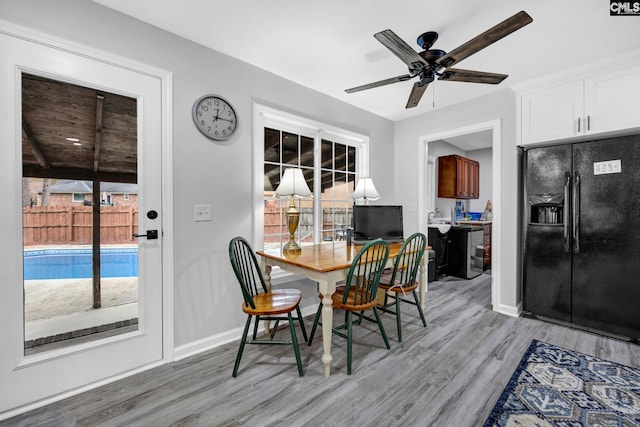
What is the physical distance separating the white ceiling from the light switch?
4.26 ft

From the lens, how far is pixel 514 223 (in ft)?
9.75

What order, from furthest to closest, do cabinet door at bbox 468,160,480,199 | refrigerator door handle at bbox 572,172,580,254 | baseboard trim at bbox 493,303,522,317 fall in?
1. cabinet door at bbox 468,160,480,199
2. baseboard trim at bbox 493,303,522,317
3. refrigerator door handle at bbox 572,172,580,254

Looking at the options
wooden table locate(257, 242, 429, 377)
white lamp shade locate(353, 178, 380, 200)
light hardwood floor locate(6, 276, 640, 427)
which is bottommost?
light hardwood floor locate(6, 276, 640, 427)

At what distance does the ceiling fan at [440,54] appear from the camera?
1.50 metres

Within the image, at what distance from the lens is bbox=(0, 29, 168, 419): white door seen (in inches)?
60.9

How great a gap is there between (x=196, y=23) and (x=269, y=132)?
1.04 m

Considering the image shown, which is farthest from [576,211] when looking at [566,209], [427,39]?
[427,39]

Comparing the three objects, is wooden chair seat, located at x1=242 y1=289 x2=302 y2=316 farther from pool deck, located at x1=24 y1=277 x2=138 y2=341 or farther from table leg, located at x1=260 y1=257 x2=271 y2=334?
pool deck, located at x1=24 y1=277 x2=138 y2=341

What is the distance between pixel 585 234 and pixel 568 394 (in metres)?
1.52

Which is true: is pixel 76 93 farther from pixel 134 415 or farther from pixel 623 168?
pixel 623 168

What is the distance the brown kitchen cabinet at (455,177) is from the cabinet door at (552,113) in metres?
1.99

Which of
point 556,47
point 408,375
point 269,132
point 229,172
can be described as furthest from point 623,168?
point 229,172

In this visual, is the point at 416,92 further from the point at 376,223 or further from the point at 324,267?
the point at 324,267

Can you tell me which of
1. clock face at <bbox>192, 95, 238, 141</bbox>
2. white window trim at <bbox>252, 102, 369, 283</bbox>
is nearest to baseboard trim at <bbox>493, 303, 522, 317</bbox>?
white window trim at <bbox>252, 102, 369, 283</bbox>
